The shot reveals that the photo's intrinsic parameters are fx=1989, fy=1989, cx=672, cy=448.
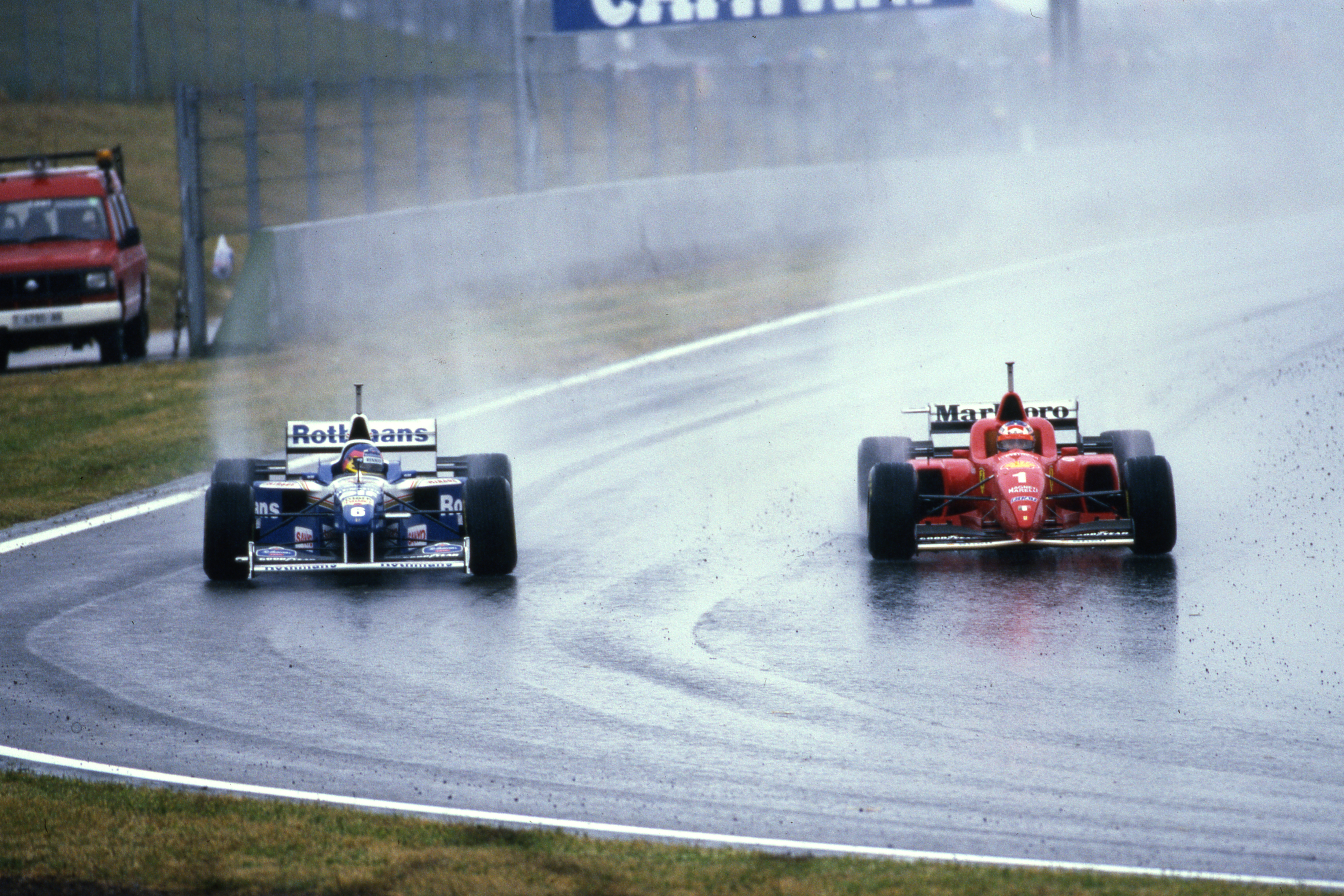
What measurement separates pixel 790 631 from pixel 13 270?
15.4 m

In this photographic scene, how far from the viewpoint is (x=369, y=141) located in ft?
82.5

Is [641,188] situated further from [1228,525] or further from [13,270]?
[1228,525]

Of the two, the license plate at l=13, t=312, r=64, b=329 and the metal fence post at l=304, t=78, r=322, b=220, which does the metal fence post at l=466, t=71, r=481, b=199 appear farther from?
the license plate at l=13, t=312, r=64, b=329

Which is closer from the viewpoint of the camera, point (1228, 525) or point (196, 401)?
point (1228, 525)

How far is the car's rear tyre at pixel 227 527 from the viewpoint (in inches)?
492

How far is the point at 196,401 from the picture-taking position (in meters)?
20.4

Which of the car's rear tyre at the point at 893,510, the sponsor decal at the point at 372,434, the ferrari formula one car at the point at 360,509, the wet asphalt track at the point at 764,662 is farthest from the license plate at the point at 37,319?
the car's rear tyre at the point at 893,510

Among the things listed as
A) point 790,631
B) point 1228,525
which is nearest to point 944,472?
point 1228,525

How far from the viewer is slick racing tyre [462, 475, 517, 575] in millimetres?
12516

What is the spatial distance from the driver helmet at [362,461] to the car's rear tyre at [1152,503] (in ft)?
16.1

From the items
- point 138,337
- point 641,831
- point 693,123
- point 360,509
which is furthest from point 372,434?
point 693,123

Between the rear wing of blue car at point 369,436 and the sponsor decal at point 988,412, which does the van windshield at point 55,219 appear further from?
the sponsor decal at point 988,412

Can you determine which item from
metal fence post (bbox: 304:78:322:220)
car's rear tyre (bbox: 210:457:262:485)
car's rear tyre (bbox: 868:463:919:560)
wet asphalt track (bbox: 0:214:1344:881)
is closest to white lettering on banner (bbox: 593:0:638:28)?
metal fence post (bbox: 304:78:322:220)

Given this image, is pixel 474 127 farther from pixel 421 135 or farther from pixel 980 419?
pixel 980 419
